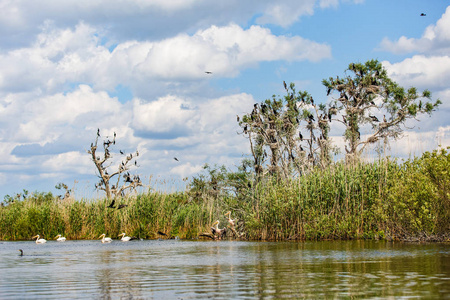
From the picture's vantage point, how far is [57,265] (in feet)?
47.0

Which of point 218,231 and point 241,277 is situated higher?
point 218,231

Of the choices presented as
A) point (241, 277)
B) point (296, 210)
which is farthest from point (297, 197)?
point (241, 277)

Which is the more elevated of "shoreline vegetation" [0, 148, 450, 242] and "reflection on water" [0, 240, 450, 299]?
"shoreline vegetation" [0, 148, 450, 242]

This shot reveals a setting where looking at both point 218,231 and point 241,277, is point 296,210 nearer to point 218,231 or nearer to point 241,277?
point 218,231

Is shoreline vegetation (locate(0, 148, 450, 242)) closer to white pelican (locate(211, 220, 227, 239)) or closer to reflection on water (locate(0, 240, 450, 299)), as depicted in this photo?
white pelican (locate(211, 220, 227, 239))

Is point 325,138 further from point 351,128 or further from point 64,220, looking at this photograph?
point 64,220

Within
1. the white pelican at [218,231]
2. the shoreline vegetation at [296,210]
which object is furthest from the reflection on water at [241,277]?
the white pelican at [218,231]

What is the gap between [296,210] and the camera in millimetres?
24688

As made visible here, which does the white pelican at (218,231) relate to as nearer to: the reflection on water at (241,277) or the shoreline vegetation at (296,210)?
the shoreline vegetation at (296,210)

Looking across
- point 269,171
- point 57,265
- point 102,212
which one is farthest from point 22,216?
point 57,265

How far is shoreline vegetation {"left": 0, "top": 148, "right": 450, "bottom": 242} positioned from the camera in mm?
20703

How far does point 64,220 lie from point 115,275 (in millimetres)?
22812

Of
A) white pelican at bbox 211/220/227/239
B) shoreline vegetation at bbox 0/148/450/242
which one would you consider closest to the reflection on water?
shoreline vegetation at bbox 0/148/450/242

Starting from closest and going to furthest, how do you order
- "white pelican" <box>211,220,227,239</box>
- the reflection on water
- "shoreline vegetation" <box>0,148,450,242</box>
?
the reflection on water < "shoreline vegetation" <box>0,148,450,242</box> < "white pelican" <box>211,220,227,239</box>
